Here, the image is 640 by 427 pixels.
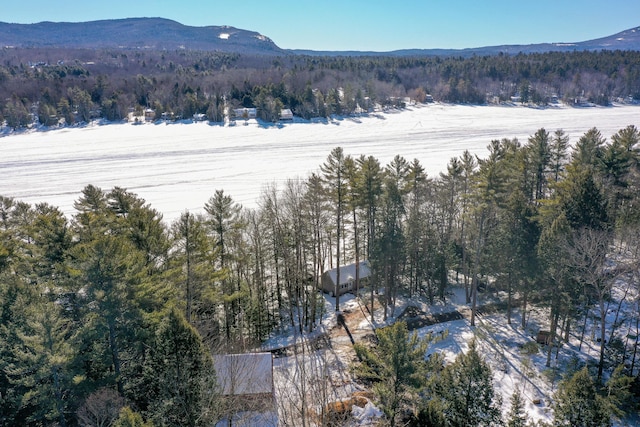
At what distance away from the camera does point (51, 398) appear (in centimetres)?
1254

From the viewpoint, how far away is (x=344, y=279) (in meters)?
28.5

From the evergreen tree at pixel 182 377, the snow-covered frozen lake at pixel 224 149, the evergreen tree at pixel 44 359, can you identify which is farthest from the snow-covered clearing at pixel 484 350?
the snow-covered frozen lake at pixel 224 149

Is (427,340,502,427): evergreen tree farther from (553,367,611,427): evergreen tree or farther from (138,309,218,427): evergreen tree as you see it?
(138,309,218,427): evergreen tree

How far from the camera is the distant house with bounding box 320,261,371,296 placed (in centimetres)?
2834

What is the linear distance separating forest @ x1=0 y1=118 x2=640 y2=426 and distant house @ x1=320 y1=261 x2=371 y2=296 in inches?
45.3

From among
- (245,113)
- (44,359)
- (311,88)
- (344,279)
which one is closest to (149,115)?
(245,113)

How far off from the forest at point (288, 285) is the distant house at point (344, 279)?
1150mm

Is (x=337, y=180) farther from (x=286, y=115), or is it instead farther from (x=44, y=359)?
(x=286, y=115)

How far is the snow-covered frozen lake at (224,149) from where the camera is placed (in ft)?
156

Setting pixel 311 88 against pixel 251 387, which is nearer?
pixel 251 387

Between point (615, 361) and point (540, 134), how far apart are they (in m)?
15.9

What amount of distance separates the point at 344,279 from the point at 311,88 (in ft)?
263

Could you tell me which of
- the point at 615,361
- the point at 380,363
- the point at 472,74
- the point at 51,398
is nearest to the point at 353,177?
the point at 380,363

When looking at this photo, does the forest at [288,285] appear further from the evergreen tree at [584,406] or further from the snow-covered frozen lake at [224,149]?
the snow-covered frozen lake at [224,149]
